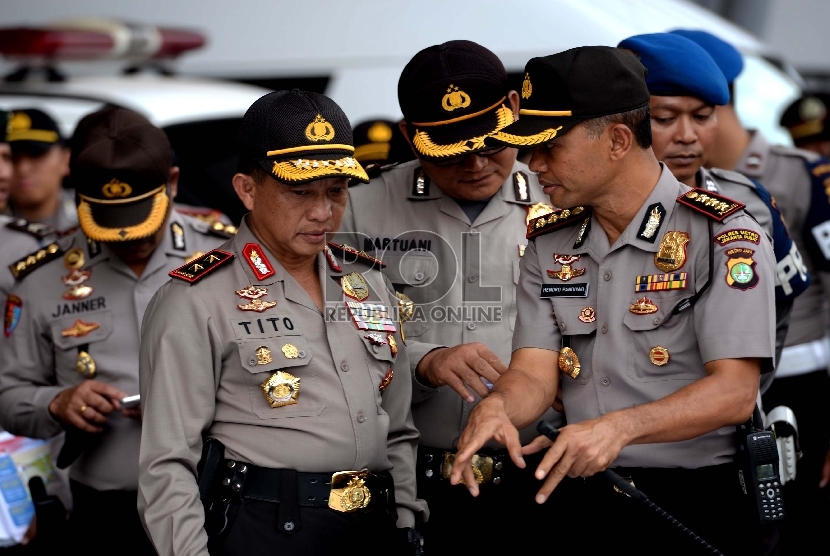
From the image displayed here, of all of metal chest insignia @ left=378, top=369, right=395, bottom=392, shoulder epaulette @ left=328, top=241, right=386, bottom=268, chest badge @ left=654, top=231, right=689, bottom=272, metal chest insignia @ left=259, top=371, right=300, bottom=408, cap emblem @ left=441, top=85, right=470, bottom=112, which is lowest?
metal chest insignia @ left=378, top=369, right=395, bottom=392

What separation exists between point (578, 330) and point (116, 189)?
4.86 ft

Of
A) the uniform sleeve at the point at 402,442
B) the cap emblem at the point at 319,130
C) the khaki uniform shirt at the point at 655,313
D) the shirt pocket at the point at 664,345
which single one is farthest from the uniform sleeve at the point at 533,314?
the cap emblem at the point at 319,130

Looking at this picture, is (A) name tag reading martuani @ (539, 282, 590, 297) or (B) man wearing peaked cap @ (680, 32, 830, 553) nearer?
(A) name tag reading martuani @ (539, 282, 590, 297)

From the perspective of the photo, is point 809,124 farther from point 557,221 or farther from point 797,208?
point 557,221

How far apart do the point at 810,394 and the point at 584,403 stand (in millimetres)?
1648

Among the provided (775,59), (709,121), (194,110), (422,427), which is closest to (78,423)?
(422,427)

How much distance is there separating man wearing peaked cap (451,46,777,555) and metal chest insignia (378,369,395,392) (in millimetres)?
323

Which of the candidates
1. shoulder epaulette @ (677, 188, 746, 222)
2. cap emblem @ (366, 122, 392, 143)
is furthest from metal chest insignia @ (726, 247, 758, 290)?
cap emblem @ (366, 122, 392, 143)

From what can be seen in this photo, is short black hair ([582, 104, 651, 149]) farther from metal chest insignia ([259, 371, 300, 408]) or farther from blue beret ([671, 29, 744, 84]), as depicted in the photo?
blue beret ([671, 29, 744, 84])

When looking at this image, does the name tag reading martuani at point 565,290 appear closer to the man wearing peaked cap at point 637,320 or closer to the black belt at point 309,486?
the man wearing peaked cap at point 637,320

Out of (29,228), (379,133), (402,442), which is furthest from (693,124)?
(29,228)

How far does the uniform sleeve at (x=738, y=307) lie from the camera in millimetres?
2527

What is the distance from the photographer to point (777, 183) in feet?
13.9

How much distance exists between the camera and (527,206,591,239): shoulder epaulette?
2.94 m
